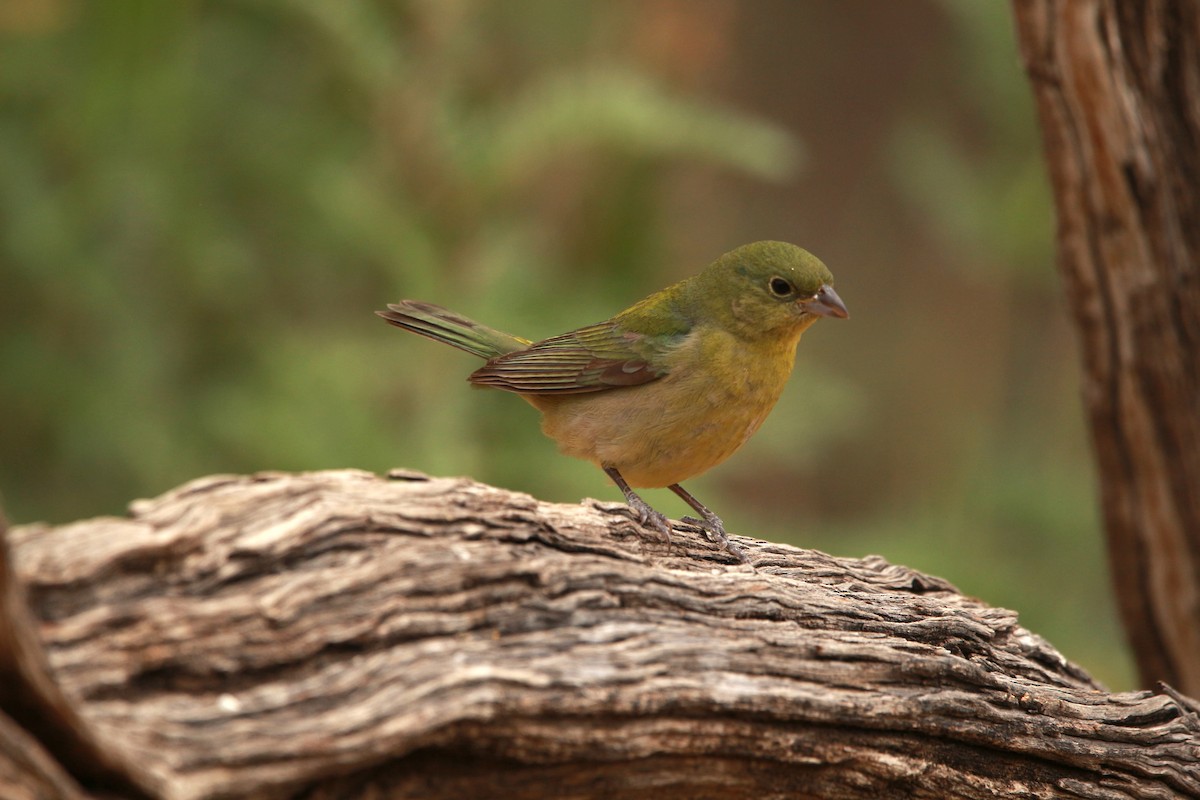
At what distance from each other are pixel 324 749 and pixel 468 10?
4980 mm

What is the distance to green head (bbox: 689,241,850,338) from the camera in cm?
429

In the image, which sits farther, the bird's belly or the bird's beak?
the bird's beak

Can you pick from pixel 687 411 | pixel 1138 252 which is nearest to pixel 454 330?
pixel 687 411

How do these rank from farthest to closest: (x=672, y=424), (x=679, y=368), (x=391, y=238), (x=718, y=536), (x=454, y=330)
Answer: (x=391, y=238)
(x=454, y=330)
(x=679, y=368)
(x=672, y=424)
(x=718, y=536)

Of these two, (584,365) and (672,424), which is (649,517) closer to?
(672,424)

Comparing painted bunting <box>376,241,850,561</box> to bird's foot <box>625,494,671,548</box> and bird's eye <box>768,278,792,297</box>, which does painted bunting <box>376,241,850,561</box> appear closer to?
bird's eye <box>768,278,792,297</box>

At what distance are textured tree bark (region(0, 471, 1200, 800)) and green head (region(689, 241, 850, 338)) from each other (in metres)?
1.12

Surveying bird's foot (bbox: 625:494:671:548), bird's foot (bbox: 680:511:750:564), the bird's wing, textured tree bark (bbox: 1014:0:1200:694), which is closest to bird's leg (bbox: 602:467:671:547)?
bird's foot (bbox: 625:494:671:548)

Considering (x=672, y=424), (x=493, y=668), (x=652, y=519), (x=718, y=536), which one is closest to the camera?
(x=493, y=668)

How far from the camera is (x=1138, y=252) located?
4.33 metres

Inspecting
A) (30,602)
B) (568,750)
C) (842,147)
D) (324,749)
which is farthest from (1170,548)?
(842,147)

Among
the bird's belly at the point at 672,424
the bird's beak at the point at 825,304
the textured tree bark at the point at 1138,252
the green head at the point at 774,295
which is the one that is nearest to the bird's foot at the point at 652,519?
the bird's belly at the point at 672,424

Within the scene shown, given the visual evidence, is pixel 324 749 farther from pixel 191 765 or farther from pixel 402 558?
pixel 402 558

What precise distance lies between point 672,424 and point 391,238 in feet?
8.50
